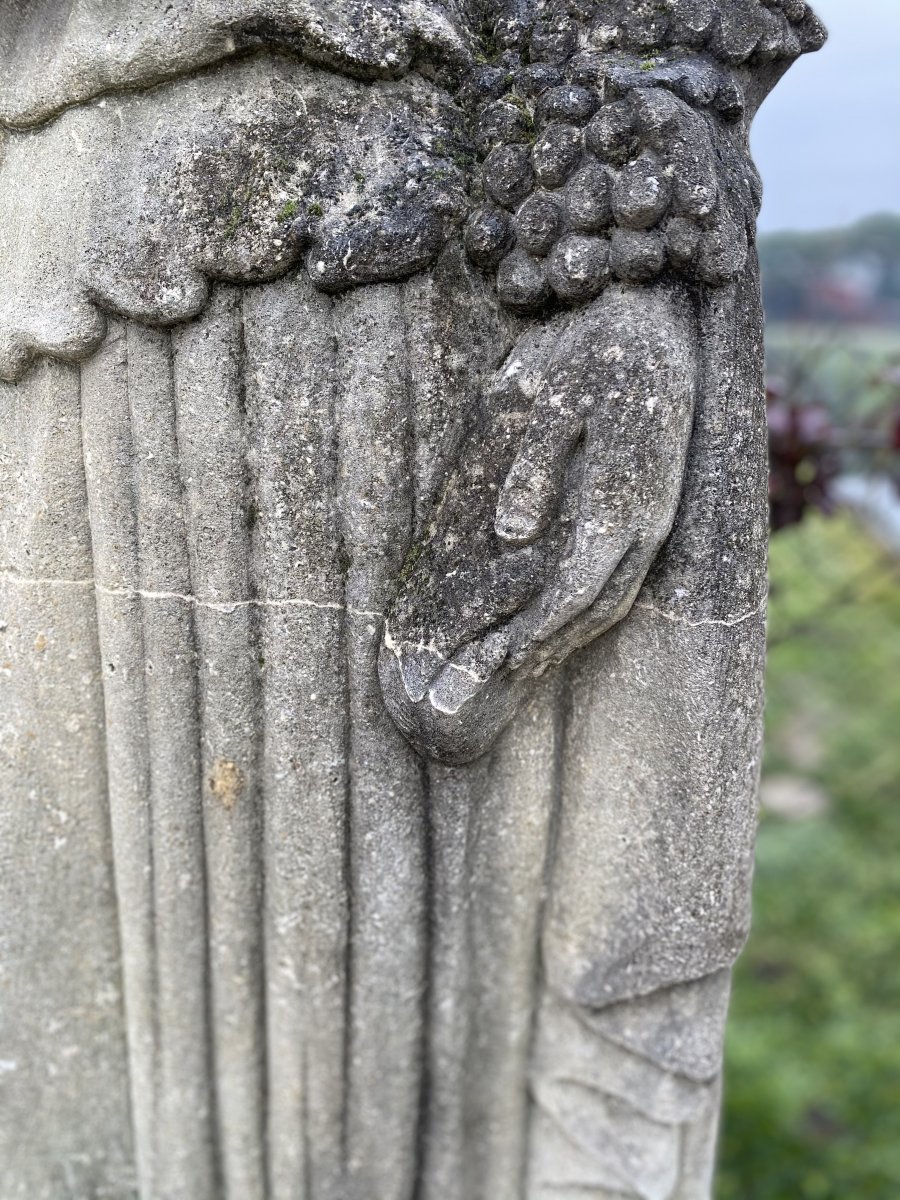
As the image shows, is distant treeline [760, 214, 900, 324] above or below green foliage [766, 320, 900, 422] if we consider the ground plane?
above

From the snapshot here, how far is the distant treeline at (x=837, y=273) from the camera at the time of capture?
400 centimetres

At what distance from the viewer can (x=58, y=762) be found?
1442mm

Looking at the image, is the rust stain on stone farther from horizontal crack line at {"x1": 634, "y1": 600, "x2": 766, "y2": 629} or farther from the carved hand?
horizontal crack line at {"x1": 634, "y1": 600, "x2": 766, "y2": 629}

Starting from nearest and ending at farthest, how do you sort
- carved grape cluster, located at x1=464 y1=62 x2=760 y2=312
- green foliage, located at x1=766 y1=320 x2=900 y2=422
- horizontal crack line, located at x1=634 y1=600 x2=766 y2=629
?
1. carved grape cluster, located at x1=464 y1=62 x2=760 y2=312
2. horizontal crack line, located at x1=634 y1=600 x2=766 y2=629
3. green foliage, located at x1=766 y1=320 x2=900 y2=422

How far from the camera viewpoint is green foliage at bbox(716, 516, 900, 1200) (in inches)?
107

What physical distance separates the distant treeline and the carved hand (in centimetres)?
292

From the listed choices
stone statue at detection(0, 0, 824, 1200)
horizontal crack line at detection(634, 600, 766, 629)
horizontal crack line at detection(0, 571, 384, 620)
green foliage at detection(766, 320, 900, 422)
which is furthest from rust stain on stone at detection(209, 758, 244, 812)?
green foliage at detection(766, 320, 900, 422)

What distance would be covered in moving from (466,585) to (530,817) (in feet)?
1.27

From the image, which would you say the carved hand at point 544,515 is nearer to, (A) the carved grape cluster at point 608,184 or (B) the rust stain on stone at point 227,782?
(A) the carved grape cluster at point 608,184

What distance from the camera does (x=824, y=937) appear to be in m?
3.42

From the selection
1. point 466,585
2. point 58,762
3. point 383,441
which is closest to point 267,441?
point 383,441

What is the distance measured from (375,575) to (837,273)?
3.53m

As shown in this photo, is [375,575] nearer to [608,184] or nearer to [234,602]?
[234,602]

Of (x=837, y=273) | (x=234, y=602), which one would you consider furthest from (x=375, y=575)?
(x=837, y=273)
